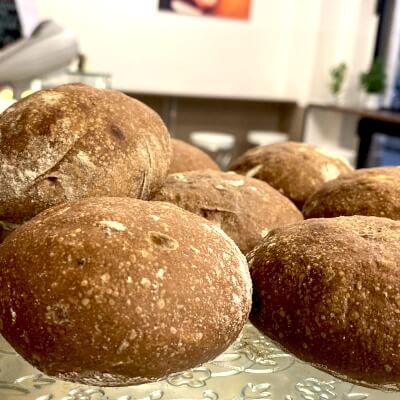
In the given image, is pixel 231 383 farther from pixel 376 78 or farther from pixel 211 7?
pixel 211 7

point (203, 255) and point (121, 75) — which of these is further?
point (121, 75)

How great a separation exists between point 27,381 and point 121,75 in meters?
3.68

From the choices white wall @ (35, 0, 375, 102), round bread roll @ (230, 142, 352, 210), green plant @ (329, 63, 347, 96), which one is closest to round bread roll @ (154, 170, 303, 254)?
round bread roll @ (230, 142, 352, 210)

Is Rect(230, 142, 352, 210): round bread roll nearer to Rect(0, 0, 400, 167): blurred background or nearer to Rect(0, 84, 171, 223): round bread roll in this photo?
Rect(0, 84, 171, 223): round bread roll

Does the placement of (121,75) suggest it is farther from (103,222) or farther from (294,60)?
(103,222)

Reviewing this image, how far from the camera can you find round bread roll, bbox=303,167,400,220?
0.75 meters

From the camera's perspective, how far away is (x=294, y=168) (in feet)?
3.08

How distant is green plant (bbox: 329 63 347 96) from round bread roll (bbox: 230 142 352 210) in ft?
10.7

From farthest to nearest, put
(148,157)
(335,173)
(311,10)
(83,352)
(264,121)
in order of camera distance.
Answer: (264,121), (311,10), (335,173), (148,157), (83,352)

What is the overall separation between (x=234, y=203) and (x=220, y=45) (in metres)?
3.87

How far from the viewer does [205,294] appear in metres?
0.52

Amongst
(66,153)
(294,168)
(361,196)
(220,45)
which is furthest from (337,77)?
(66,153)

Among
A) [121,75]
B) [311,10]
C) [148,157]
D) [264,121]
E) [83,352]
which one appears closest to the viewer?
[83,352]

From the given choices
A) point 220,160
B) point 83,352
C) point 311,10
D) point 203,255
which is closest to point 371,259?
point 203,255
